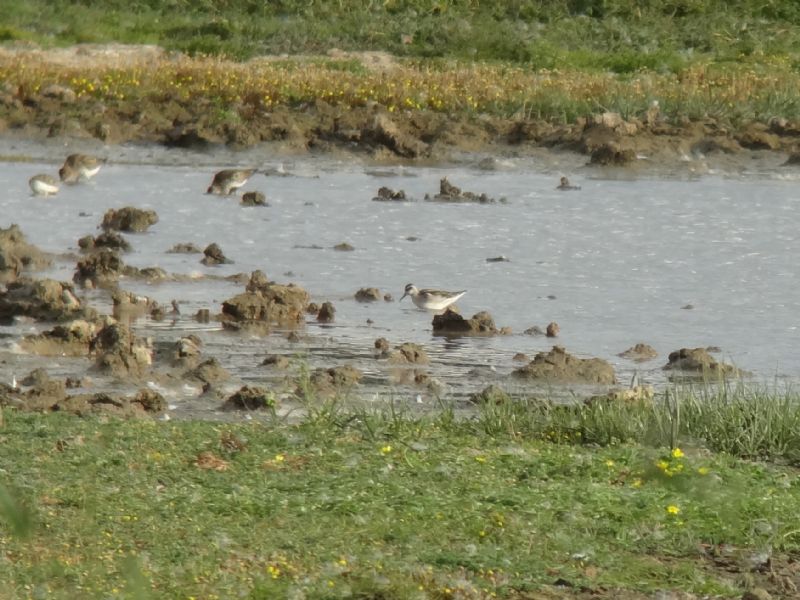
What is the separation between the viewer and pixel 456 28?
38000mm

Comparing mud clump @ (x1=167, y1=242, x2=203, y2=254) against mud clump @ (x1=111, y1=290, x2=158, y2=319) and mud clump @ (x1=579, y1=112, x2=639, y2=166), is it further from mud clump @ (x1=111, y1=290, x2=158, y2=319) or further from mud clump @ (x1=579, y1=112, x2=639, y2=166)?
mud clump @ (x1=579, y1=112, x2=639, y2=166)

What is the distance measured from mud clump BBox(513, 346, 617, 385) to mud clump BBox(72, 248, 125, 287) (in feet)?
16.0

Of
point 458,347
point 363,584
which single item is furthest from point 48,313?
point 363,584

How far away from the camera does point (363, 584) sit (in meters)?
5.73

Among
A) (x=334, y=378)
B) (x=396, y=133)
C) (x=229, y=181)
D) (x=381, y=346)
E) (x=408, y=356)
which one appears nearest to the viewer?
(x=334, y=378)

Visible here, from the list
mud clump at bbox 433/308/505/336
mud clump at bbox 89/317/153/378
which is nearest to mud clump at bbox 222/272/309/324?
mud clump at bbox 433/308/505/336

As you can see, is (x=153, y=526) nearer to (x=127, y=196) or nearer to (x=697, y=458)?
(x=697, y=458)

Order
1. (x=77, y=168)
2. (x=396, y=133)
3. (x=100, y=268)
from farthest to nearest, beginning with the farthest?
(x=396, y=133) < (x=77, y=168) < (x=100, y=268)

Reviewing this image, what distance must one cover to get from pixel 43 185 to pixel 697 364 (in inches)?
422

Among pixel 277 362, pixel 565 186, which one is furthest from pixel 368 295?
pixel 565 186

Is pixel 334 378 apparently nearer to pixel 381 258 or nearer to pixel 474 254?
pixel 381 258

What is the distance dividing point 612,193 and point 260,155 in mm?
5759

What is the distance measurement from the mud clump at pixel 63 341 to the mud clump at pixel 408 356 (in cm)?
208

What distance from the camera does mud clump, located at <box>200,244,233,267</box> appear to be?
1627cm
